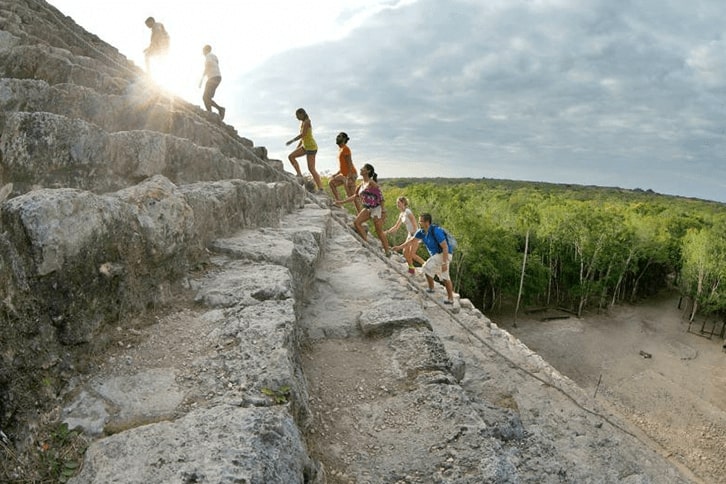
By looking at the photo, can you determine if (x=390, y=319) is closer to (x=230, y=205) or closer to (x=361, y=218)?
(x=230, y=205)

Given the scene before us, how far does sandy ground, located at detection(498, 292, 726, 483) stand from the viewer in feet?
75.3

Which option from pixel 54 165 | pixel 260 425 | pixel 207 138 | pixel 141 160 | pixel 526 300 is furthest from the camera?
pixel 526 300

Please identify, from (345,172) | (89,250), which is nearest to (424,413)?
(89,250)

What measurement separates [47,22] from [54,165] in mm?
9675

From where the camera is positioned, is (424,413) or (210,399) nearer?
(210,399)

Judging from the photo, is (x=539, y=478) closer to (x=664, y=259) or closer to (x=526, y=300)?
(x=526, y=300)

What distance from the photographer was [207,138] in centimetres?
1105

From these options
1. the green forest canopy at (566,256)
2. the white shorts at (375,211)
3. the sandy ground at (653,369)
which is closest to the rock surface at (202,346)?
the white shorts at (375,211)

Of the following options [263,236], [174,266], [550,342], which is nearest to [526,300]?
[550,342]

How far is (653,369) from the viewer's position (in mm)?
30453

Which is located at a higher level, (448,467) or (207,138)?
(207,138)

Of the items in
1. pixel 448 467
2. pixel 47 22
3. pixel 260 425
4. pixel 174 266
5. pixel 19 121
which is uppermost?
pixel 47 22

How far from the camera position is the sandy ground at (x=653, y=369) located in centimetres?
2295

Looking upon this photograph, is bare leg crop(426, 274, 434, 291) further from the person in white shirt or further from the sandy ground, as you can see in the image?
the sandy ground
